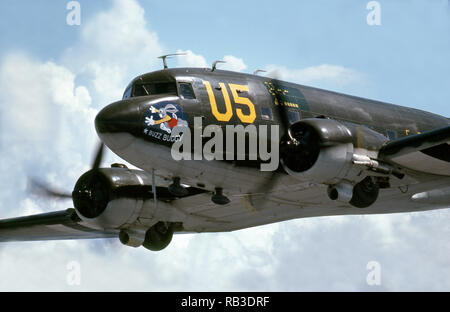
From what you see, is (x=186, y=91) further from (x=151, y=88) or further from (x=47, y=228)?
(x=47, y=228)

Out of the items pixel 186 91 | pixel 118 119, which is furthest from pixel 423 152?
pixel 118 119

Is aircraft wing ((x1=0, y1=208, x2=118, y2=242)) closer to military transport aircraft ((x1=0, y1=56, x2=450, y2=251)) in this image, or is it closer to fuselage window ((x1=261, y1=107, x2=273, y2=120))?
military transport aircraft ((x1=0, y1=56, x2=450, y2=251))

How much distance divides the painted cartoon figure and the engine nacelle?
3.39 meters

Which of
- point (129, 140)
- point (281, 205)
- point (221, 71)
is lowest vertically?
point (281, 205)

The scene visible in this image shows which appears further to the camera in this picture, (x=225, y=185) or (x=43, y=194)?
(x=43, y=194)

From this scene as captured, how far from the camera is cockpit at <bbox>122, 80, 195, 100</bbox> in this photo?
14820mm

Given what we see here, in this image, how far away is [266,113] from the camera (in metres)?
15.5

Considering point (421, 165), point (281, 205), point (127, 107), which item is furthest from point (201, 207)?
point (421, 165)

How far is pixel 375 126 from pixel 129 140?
6.79 m

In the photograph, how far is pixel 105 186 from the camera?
1706 cm

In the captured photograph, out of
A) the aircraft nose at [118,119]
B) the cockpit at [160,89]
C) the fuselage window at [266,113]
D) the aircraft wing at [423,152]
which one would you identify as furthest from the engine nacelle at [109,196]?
the aircraft wing at [423,152]

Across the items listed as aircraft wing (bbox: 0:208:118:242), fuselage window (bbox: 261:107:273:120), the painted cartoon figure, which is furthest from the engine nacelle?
fuselage window (bbox: 261:107:273:120)

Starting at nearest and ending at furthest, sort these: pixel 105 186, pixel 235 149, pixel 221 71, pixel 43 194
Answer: pixel 235 149
pixel 221 71
pixel 105 186
pixel 43 194

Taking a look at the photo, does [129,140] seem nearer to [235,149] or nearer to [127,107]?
[127,107]
